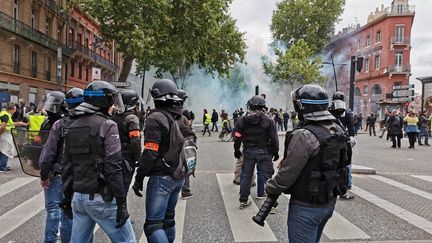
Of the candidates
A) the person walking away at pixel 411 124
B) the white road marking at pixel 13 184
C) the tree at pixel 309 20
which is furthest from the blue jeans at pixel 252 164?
the tree at pixel 309 20

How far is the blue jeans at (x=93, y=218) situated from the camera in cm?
290

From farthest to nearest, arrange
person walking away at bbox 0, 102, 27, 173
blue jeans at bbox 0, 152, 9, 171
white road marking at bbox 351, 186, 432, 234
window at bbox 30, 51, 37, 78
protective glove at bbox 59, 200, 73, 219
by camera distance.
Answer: window at bbox 30, 51, 37, 78
blue jeans at bbox 0, 152, 9, 171
person walking away at bbox 0, 102, 27, 173
white road marking at bbox 351, 186, 432, 234
protective glove at bbox 59, 200, 73, 219

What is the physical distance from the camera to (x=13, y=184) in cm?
808

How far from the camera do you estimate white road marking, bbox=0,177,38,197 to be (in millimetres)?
7480

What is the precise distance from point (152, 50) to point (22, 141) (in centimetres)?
2018

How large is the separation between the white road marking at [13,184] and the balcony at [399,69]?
42.9 m

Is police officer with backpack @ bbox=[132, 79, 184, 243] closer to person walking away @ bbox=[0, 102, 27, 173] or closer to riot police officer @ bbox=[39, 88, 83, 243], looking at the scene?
riot police officer @ bbox=[39, 88, 83, 243]

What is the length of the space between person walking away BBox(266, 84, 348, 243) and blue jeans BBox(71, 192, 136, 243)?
1173 millimetres

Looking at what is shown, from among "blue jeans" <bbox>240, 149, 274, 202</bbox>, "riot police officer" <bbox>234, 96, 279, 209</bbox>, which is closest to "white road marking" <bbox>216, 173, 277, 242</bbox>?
"riot police officer" <bbox>234, 96, 279, 209</bbox>

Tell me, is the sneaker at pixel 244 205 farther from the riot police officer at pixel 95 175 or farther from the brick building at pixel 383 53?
the brick building at pixel 383 53

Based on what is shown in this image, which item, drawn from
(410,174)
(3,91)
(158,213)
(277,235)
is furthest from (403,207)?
(3,91)

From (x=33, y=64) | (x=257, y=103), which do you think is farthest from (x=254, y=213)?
(x=33, y=64)

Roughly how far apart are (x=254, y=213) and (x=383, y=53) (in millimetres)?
44863

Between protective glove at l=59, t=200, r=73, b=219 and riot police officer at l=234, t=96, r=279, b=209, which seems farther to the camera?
riot police officer at l=234, t=96, r=279, b=209
